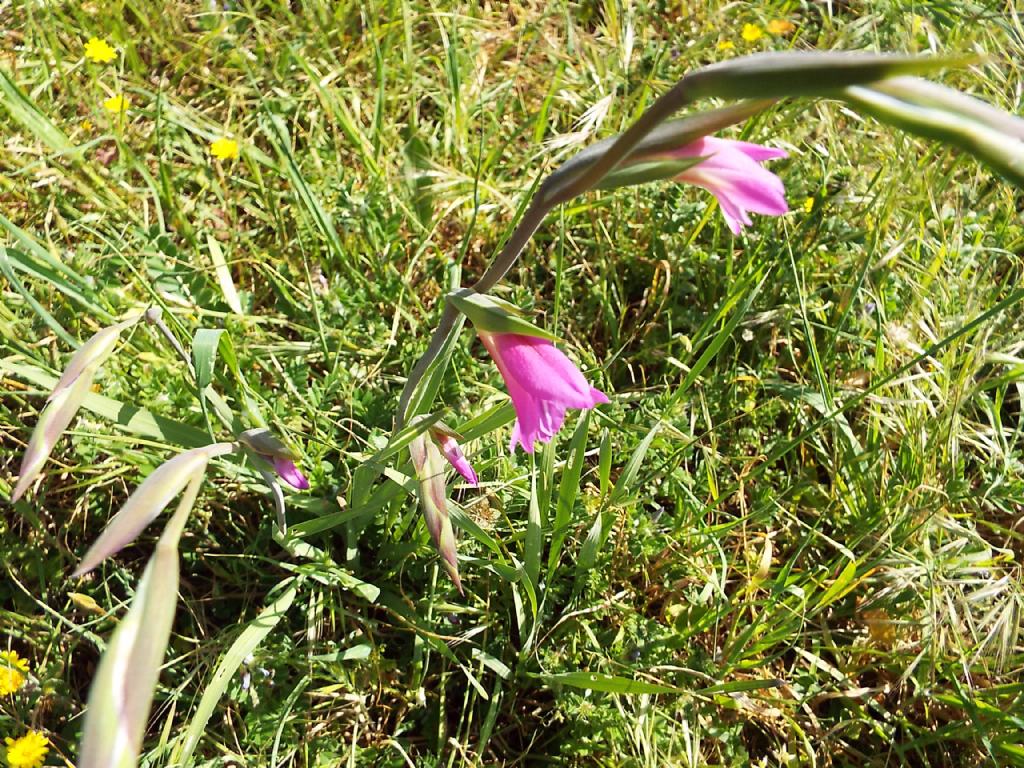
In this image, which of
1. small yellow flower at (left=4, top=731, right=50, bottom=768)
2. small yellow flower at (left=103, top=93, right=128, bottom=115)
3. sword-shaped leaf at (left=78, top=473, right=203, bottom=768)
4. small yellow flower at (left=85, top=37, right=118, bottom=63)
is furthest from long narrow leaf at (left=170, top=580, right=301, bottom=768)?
small yellow flower at (left=85, top=37, right=118, bottom=63)

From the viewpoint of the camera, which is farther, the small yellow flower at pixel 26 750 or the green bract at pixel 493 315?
the small yellow flower at pixel 26 750

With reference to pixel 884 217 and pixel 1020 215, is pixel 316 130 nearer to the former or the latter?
pixel 884 217

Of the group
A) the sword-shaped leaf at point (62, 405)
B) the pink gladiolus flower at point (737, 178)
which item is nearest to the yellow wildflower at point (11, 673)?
the sword-shaped leaf at point (62, 405)

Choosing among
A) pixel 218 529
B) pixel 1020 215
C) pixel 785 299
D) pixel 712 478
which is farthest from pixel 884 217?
pixel 218 529

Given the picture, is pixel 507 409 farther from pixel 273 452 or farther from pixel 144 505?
pixel 144 505

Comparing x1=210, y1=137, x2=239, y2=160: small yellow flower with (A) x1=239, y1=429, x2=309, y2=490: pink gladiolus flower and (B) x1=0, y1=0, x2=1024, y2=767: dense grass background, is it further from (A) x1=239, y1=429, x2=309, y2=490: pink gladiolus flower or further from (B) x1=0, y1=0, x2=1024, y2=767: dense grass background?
(A) x1=239, y1=429, x2=309, y2=490: pink gladiolus flower

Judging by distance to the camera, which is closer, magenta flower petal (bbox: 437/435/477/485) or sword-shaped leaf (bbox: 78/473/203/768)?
sword-shaped leaf (bbox: 78/473/203/768)

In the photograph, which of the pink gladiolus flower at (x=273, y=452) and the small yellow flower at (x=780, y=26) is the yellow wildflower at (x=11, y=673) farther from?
the small yellow flower at (x=780, y=26)
